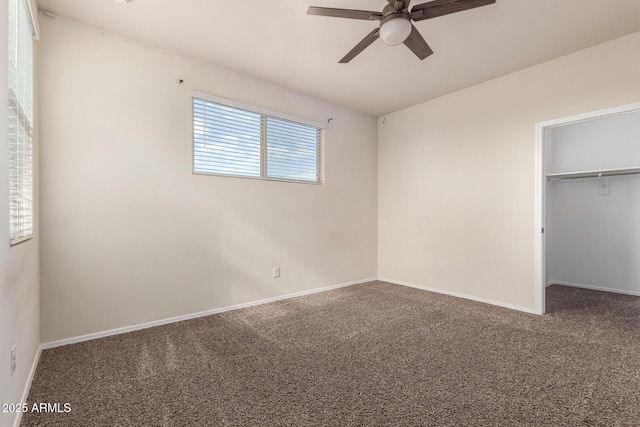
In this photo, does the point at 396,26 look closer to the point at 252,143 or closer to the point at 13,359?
the point at 252,143

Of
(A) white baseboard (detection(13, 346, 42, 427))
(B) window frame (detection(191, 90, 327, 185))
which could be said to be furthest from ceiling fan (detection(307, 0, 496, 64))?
(A) white baseboard (detection(13, 346, 42, 427))

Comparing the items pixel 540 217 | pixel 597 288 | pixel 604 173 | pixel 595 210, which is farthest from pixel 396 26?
pixel 597 288

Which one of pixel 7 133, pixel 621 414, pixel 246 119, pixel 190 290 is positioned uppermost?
pixel 246 119

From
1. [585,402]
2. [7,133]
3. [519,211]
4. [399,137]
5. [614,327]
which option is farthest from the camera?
[399,137]

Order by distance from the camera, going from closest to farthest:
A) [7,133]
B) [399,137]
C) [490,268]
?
1. [7,133]
2. [490,268]
3. [399,137]

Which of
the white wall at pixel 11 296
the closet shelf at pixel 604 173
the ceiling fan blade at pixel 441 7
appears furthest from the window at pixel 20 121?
the closet shelf at pixel 604 173

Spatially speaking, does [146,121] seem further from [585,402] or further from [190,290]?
[585,402]

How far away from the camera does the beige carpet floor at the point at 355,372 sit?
1614mm

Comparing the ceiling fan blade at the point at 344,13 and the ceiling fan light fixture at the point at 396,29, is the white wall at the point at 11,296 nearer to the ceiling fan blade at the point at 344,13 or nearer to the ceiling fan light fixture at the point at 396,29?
the ceiling fan blade at the point at 344,13

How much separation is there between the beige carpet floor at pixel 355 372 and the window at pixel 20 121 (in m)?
1.07

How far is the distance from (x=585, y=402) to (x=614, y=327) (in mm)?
1707

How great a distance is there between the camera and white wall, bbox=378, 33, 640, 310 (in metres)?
3.03

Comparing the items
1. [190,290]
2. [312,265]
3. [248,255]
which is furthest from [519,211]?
[190,290]

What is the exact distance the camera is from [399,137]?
15.5 ft
